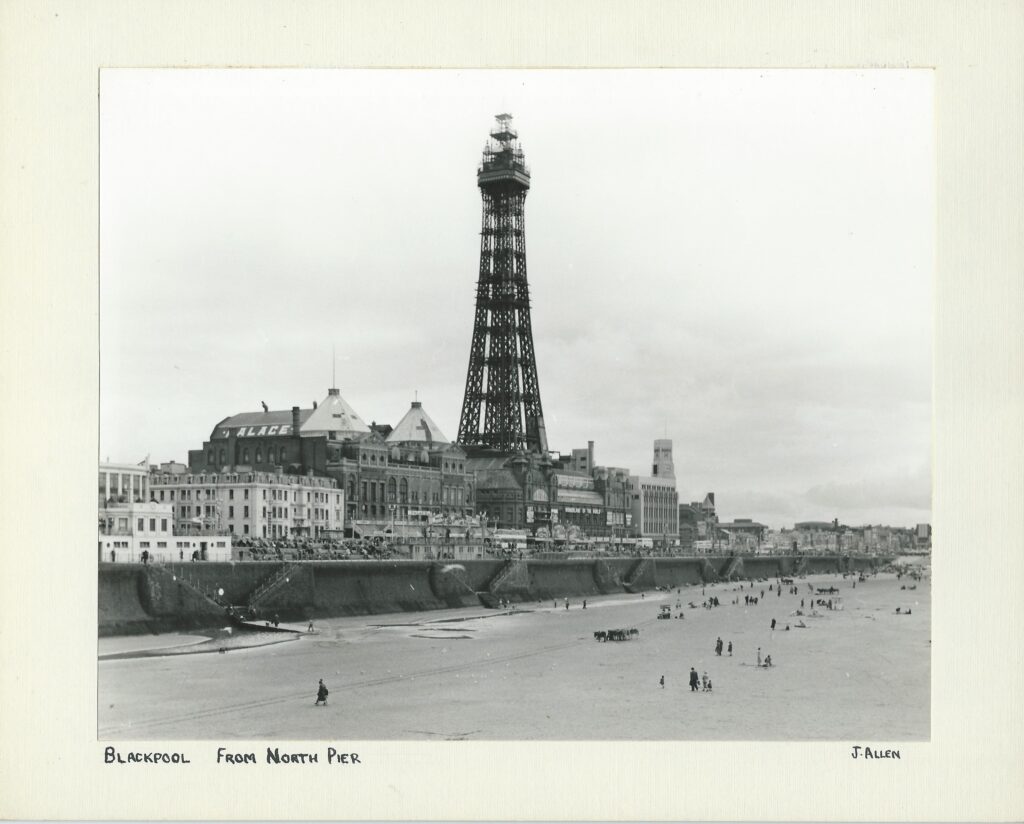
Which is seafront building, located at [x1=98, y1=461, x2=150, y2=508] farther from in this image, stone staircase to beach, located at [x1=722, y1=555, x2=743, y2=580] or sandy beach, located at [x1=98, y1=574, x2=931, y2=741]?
stone staircase to beach, located at [x1=722, y1=555, x2=743, y2=580]

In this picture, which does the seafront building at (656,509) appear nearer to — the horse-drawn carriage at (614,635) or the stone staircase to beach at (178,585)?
the horse-drawn carriage at (614,635)

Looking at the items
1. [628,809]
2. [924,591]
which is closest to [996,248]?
[628,809]

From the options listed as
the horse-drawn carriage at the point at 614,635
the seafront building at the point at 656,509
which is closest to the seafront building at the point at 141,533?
the horse-drawn carriage at the point at 614,635

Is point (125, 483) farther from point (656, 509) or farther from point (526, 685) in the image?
point (656, 509)

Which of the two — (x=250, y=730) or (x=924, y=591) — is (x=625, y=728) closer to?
(x=250, y=730)

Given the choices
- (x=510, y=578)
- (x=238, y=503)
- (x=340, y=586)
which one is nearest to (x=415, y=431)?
(x=510, y=578)

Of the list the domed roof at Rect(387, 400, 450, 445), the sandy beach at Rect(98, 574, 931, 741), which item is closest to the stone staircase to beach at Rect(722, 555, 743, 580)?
the domed roof at Rect(387, 400, 450, 445)
